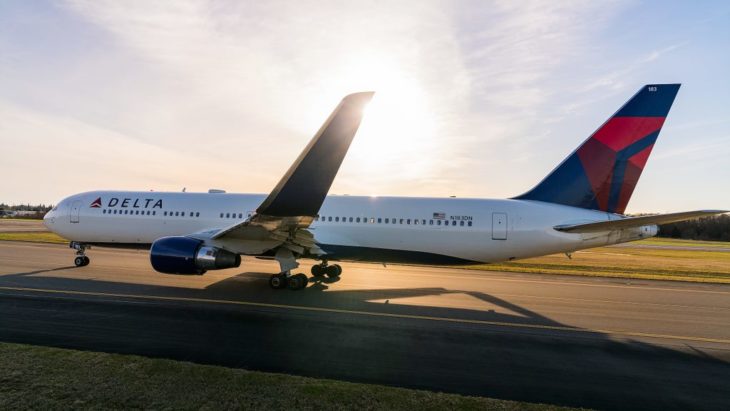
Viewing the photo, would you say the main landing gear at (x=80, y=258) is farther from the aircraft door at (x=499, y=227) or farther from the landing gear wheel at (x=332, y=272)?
the aircraft door at (x=499, y=227)

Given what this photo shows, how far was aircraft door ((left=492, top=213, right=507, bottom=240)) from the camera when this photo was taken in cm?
1364

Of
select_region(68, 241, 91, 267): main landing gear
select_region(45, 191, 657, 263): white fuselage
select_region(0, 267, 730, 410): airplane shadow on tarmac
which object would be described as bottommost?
select_region(0, 267, 730, 410): airplane shadow on tarmac

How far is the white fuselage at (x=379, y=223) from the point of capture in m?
13.5

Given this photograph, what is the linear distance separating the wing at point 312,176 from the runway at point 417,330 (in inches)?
93.2

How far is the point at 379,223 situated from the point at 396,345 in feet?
25.2

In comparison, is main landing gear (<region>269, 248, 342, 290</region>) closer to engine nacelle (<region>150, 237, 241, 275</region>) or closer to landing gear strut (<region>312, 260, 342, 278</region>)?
engine nacelle (<region>150, 237, 241, 275</region>)


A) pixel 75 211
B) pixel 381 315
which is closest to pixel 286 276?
pixel 381 315

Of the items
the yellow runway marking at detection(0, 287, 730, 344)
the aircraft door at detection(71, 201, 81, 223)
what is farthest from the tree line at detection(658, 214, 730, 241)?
the aircraft door at detection(71, 201, 81, 223)

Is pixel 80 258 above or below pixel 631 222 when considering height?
below

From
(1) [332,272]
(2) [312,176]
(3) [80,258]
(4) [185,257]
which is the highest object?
(2) [312,176]

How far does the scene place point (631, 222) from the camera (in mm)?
11430

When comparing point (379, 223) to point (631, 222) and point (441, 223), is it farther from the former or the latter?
point (631, 222)

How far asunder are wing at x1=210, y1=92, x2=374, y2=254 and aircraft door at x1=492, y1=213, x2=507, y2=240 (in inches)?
267

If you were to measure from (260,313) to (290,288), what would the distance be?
3.49 meters
